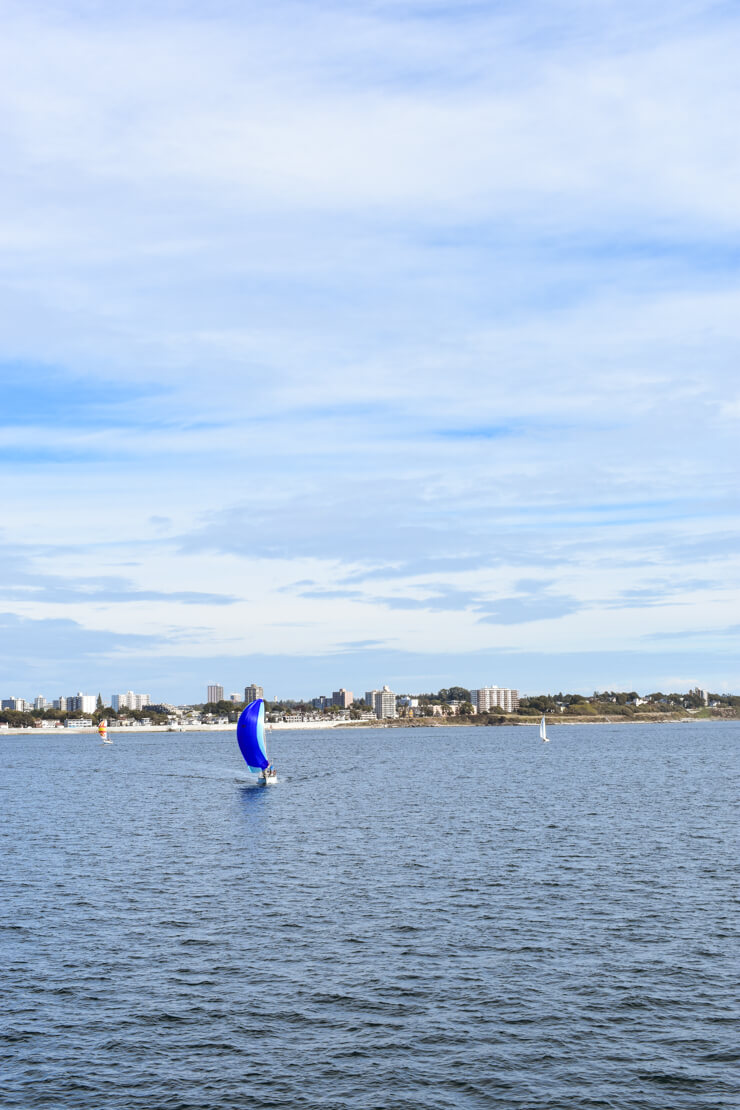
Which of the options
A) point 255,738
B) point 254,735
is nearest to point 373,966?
point 254,735

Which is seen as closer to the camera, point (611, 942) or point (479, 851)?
point (611, 942)

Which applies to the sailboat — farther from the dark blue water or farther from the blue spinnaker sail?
the dark blue water

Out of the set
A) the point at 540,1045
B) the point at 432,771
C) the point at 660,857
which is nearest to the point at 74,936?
the point at 540,1045

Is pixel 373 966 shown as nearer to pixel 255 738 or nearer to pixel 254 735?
pixel 254 735

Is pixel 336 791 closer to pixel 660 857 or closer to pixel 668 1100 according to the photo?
pixel 660 857

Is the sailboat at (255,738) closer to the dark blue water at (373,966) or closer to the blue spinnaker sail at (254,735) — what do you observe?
the blue spinnaker sail at (254,735)

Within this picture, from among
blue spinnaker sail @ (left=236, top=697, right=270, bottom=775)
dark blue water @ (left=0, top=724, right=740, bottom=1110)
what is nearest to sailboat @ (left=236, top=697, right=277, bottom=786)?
blue spinnaker sail @ (left=236, top=697, right=270, bottom=775)

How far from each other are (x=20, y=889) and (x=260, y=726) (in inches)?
2759

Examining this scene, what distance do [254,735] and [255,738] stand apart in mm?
517

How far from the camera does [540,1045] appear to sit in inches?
1361

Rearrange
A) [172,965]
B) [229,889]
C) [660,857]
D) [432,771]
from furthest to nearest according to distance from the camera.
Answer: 1. [432,771]
2. [660,857]
3. [229,889]
4. [172,965]

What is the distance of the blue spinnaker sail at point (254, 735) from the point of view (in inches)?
5069

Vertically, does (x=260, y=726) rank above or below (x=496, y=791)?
above

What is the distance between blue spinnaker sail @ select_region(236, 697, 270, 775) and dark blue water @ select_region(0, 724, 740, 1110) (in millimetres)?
37698
